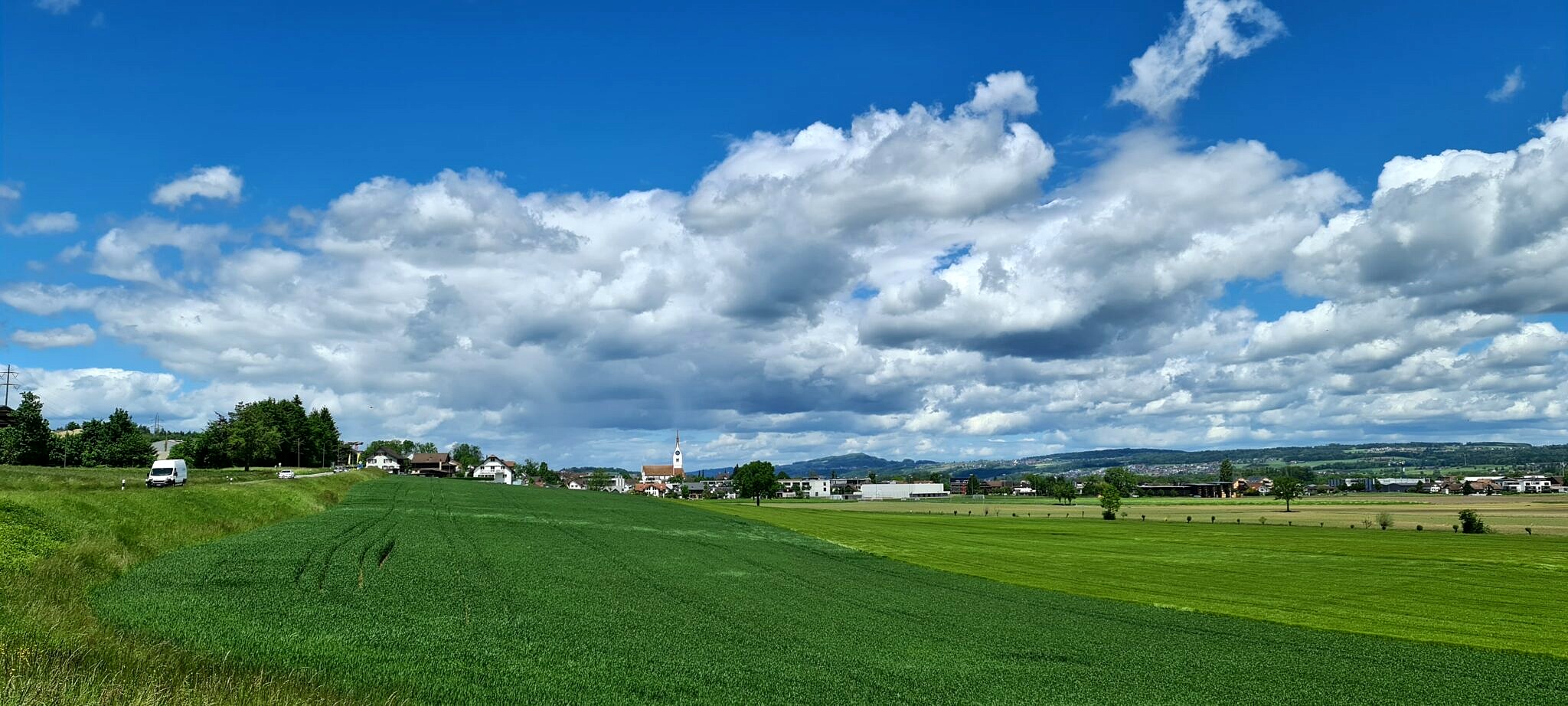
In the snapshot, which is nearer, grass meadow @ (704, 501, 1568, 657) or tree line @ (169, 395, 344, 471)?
grass meadow @ (704, 501, 1568, 657)

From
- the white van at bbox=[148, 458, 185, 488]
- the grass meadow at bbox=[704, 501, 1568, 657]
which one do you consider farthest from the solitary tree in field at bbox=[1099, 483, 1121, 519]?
the white van at bbox=[148, 458, 185, 488]

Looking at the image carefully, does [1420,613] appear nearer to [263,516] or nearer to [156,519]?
[156,519]

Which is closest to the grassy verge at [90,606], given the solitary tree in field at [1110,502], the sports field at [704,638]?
the sports field at [704,638]

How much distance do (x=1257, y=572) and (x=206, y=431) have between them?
154302mm

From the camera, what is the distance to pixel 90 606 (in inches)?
872

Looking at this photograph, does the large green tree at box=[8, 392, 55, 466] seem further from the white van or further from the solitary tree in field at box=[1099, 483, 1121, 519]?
the solitary tree in field at box=[1099, 483, 1121, 519]

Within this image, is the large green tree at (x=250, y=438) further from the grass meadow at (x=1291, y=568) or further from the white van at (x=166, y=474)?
the grass meadow at (x=1291, y=568)

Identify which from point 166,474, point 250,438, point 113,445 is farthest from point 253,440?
point 166,474

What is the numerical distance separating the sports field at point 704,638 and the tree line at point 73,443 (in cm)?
9764

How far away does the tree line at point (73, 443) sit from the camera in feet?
361

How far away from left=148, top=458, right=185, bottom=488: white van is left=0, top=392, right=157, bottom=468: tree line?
4619 cm

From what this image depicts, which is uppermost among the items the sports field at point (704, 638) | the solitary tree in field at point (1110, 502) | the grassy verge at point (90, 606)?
the grassy verge at point (90, 606)

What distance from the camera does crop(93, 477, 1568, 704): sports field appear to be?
59.2 feet

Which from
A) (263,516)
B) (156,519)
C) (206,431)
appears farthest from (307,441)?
(156,519)
